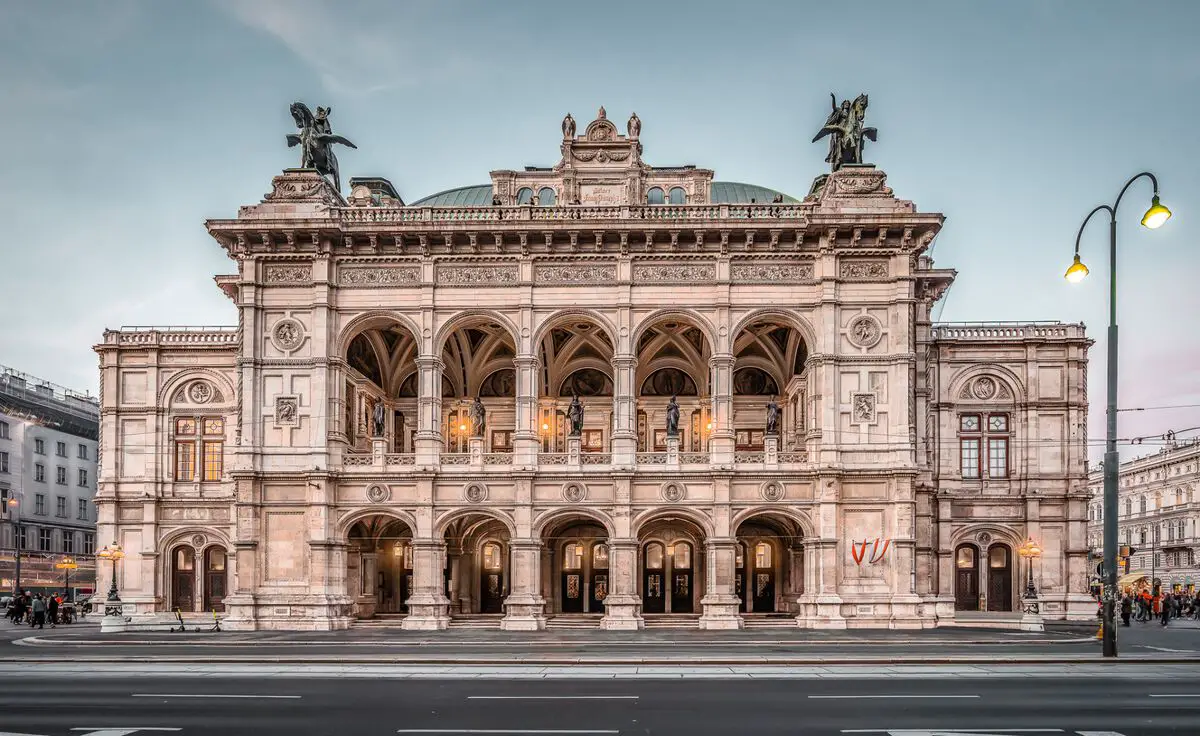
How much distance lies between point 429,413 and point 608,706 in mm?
24006


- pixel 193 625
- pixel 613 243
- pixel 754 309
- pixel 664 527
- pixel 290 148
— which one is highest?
pixel 290 148

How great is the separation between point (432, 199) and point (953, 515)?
3027 centimetres

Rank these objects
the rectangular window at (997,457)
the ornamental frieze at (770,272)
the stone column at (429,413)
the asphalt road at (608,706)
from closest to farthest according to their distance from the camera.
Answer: the asphalt road at (608,706) → the stone column at (429,413) → the ornamental frieze at (770,272) → the rectangular window at (997,457)

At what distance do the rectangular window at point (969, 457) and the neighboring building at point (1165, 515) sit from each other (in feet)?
139

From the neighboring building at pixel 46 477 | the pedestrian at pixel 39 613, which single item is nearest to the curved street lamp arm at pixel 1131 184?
the pedestrian at pixel 39 613

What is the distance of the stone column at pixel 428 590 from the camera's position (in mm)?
39000

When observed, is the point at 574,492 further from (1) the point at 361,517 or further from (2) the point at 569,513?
(1) the point at 361,517

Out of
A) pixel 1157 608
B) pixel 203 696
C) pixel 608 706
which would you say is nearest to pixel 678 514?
pixel 608 706

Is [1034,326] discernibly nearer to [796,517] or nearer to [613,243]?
[796,517]

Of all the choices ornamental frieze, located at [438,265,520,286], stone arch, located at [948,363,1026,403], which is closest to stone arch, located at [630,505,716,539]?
ornamental frieze, located at [438,265,520,286]

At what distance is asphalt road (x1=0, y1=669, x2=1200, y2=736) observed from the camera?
1542 cm

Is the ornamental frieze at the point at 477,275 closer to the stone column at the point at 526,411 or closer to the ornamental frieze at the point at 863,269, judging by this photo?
the stone column at the point at 526,411

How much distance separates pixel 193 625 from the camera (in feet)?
134

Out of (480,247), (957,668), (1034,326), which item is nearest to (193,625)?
(480,247)
